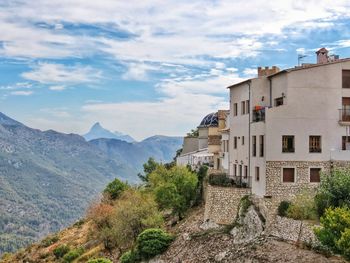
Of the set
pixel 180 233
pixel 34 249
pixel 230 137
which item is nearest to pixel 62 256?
pixel 34 249

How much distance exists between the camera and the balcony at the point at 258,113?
4394 cm

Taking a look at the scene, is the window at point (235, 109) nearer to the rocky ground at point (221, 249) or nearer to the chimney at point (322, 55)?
the chimney at point (322, 55)

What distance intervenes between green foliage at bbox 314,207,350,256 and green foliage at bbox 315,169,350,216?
15.3 ft

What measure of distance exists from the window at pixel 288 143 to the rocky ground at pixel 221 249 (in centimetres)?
755

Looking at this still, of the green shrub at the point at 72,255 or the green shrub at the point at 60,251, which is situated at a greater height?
the green shrub at the point at 72,255

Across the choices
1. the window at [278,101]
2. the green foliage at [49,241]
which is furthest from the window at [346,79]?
the green foliage at [49,241]

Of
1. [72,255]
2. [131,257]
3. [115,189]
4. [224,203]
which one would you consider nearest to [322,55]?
[224,203]

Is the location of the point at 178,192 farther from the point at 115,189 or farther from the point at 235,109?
the point at 115,189

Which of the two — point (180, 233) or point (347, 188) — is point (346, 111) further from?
point (180, 233)

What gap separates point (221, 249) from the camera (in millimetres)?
40500

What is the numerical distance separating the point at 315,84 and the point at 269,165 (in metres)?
7.46

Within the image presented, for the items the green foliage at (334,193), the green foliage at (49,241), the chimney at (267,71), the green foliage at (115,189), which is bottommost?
the green foliage at (49,241)

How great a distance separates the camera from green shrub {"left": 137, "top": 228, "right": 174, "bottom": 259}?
46.1 meters

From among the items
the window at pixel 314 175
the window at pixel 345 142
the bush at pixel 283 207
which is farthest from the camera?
the window at pixel 345 142
